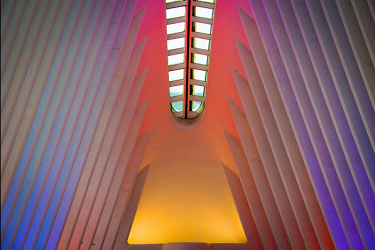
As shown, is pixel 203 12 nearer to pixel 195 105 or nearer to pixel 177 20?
pixel 177 20

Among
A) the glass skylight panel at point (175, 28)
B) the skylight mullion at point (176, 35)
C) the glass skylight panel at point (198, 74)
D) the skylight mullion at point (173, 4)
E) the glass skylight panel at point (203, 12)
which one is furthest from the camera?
the glass skylight panel at point (198, 74)

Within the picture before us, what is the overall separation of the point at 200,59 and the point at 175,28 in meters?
2.23

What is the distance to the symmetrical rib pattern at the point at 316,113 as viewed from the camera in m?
8.04

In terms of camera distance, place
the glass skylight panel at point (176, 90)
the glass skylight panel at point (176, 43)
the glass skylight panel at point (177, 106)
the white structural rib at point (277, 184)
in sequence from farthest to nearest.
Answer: the glass skylight panel at point (177, 106), the glass skylight panel at point (176, 90), the glass skylight panel at point (176, 43), the white structural rib at point (277, 184)

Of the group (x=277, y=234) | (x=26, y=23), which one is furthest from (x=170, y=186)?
(x=26, y=23)

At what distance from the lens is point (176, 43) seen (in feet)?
53.2

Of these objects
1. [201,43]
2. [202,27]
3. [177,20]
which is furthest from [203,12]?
[201,43]

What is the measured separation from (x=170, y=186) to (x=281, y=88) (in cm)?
1051

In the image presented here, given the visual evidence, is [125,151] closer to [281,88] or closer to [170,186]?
[170,186]

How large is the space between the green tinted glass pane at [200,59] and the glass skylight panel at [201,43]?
52 cm

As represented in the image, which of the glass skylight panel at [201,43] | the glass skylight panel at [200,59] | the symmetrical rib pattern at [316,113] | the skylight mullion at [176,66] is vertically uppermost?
the glass skylight panel at [201,43]

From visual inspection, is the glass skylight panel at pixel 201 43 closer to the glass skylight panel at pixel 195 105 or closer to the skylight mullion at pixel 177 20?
the skylight mullion at pixel 177 20

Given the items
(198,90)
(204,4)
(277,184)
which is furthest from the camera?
(198,90)

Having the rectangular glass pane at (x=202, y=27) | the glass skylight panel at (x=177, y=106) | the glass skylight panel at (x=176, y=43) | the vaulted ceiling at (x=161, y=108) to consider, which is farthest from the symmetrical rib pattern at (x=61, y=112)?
the glass skylight panel at (x=177, y=106)
